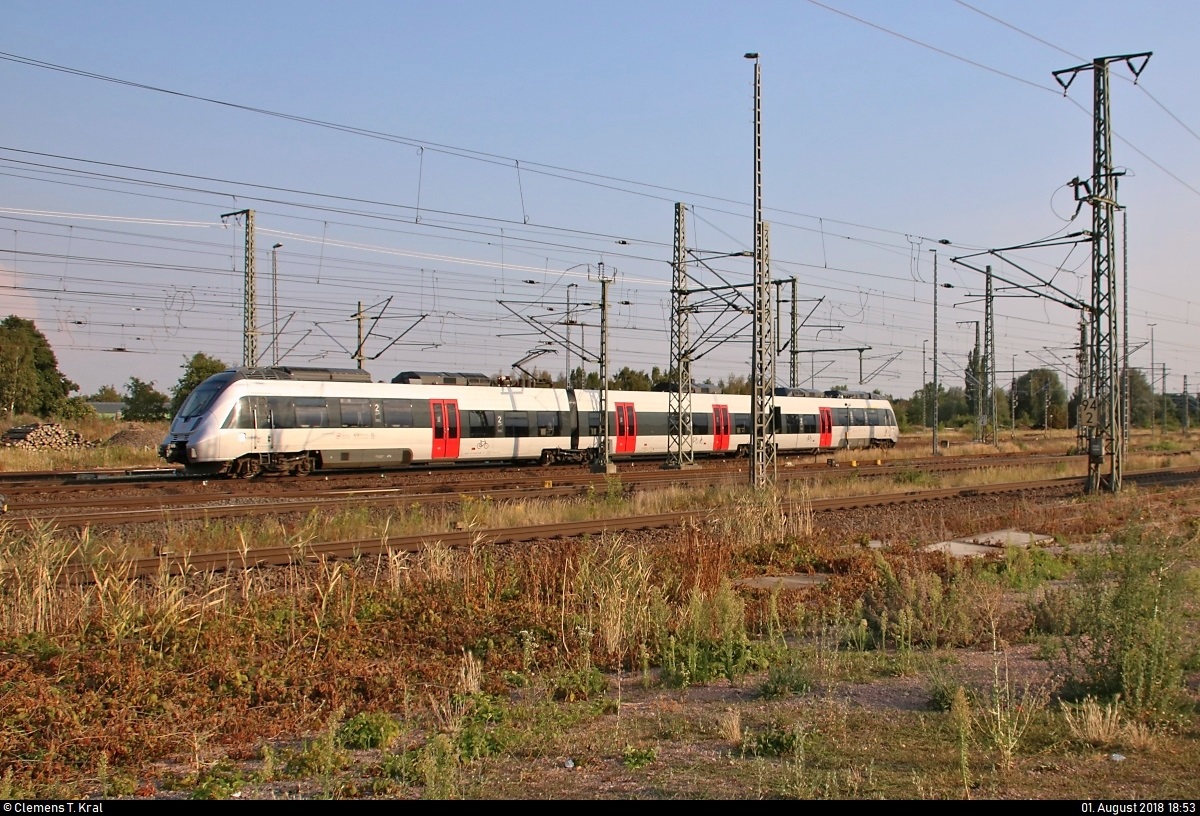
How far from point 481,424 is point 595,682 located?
25.7m

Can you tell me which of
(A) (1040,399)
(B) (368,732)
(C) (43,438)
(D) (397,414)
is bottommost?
(B) (368,732)

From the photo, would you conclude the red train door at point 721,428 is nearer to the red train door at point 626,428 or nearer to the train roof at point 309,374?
the red train door at point 626,428

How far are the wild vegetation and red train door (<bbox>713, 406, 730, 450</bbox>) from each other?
28.6 metres

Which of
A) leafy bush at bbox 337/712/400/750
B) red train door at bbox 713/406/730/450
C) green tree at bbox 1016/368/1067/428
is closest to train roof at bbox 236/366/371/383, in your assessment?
red train door at bbox 713/406/730/450

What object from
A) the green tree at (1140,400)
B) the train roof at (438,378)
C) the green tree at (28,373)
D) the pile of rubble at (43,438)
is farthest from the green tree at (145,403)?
the green tree at (1140,400)

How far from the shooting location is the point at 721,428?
40.5 metres

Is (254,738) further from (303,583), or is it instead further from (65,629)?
(303,583)

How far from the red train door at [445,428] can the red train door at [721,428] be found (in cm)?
1249

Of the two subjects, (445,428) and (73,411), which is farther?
(73,411)

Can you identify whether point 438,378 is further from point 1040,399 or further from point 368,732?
point 1040,399

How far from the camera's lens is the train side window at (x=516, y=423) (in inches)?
1339

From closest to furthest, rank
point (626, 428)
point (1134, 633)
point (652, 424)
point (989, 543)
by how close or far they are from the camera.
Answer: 1. point (1134, 633)
2. point (989, 543)
3. point (626, 428)
4. point (652, 424)

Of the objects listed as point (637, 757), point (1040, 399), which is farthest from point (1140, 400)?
point (637, 757)

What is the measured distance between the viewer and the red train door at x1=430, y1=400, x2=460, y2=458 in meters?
31.5
